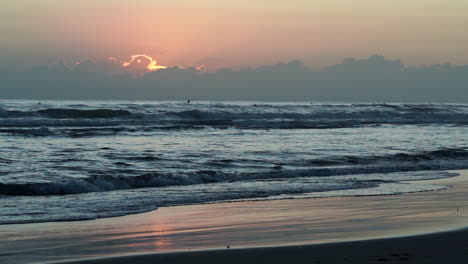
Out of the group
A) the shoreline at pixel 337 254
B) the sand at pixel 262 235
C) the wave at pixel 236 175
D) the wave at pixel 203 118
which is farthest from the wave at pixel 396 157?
the wave at pixel 203 118

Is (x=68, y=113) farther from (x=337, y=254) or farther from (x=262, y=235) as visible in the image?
(x=337, y=254)

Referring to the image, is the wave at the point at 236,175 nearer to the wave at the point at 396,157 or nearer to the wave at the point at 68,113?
the wave at the point at 396,157

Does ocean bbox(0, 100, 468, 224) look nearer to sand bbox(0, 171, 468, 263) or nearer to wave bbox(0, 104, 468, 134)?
sand bbox(0, 171, 468, 263)

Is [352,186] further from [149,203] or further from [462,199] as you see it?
[149,203]

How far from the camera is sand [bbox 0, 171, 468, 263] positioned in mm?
7012

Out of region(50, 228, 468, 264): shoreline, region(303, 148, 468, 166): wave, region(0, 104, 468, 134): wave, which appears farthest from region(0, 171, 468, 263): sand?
region(0, 104, 468, 134): wave

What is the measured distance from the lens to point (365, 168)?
17953mm

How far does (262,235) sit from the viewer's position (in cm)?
821

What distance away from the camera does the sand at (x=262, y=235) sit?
23.0 feet

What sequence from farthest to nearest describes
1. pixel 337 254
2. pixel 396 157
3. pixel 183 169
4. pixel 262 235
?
pixel 396 157, pixel 183 169, pixel 262 235, pixel 337 254

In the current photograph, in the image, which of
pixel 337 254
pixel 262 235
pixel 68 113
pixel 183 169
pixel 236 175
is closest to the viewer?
pixel 337 254

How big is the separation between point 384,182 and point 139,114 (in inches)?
1284

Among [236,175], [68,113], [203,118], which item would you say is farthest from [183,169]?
Result: [203,118]

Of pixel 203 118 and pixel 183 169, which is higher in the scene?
pixel 203 118
